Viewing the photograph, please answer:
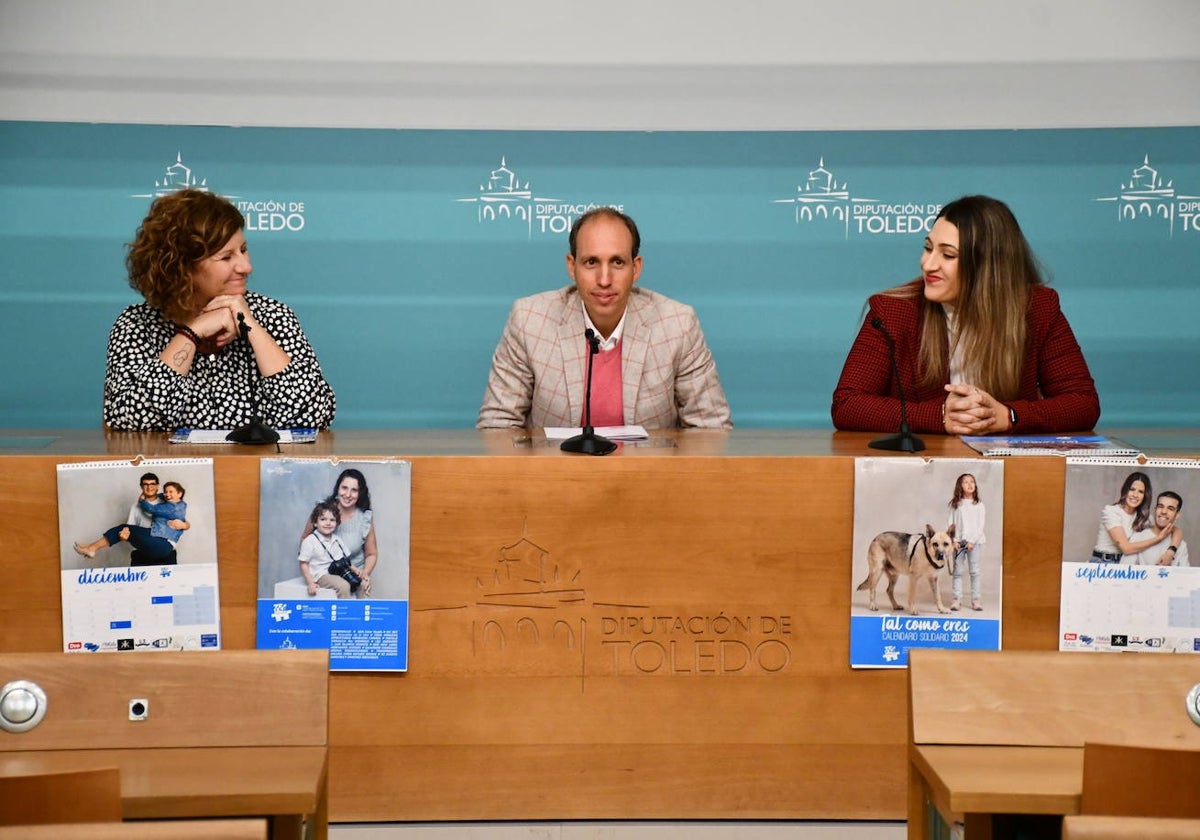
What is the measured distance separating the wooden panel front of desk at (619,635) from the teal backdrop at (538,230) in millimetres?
1991

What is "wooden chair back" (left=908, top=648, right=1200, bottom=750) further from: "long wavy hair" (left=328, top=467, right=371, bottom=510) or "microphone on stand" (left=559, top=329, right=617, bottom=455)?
"long wavy hair" (left=328, top=467, right=371, bottom=510)

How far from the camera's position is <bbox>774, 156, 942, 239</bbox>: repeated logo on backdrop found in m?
4.36

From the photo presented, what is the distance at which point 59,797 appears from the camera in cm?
133

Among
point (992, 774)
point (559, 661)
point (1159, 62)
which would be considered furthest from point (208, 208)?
point (1159, 62)

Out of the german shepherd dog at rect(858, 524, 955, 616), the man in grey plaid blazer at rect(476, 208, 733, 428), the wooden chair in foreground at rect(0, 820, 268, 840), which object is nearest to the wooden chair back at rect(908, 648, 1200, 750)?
the german shepherd dog at rect(858, 524, 955, 616)

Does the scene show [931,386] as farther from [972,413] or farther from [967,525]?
[967,525]

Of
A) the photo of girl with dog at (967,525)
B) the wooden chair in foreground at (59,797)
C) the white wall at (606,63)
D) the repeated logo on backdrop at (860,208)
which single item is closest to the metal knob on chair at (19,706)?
the wooden chair in foreground at (59,797)

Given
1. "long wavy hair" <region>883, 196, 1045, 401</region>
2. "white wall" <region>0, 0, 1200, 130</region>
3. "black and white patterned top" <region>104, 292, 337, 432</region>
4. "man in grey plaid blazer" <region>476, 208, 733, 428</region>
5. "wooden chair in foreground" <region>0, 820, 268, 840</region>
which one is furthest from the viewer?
"white wall" <region>0, 0, 1200, 130</region>

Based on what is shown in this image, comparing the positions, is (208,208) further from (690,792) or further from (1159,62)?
(1159,62)

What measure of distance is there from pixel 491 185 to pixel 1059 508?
2.38 meters

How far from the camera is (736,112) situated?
4297 millimetres

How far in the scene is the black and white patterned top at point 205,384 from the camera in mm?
2840

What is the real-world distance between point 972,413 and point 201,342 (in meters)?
1.55

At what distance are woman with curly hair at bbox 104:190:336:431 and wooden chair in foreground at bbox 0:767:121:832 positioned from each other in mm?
1585
